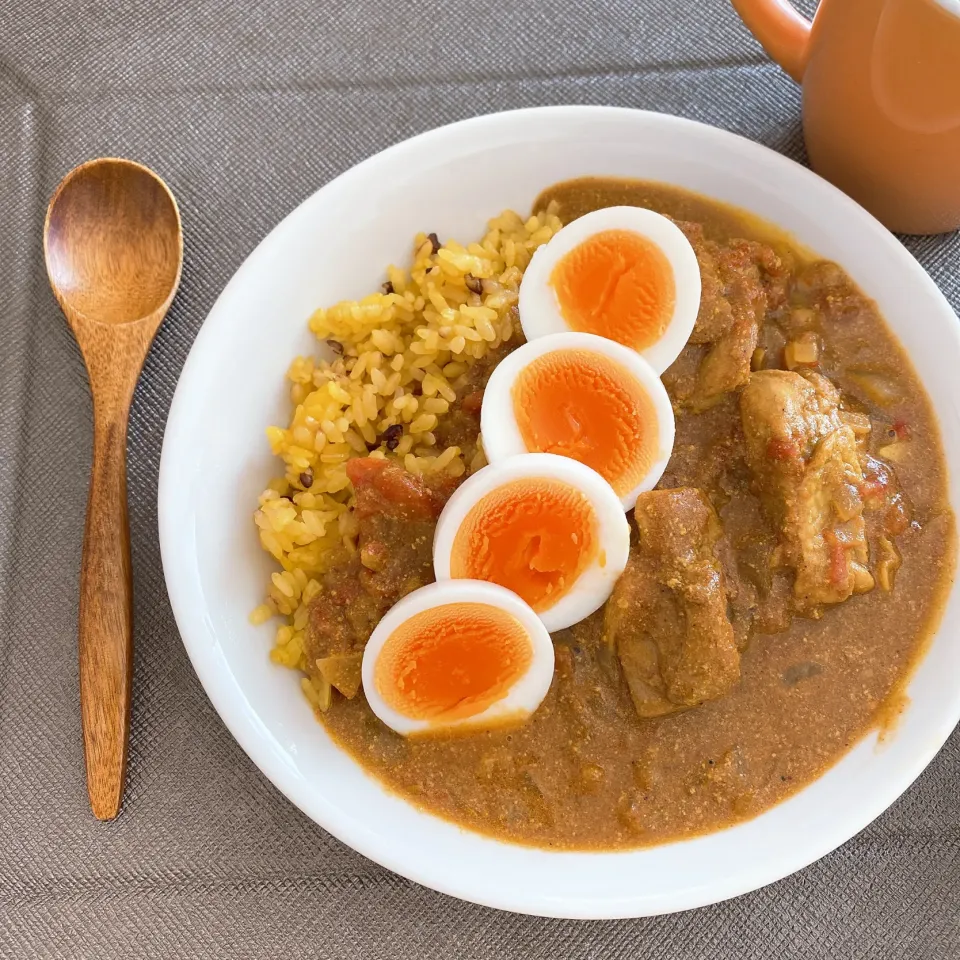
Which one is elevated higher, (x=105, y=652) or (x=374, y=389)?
A: (x=374, y=389)

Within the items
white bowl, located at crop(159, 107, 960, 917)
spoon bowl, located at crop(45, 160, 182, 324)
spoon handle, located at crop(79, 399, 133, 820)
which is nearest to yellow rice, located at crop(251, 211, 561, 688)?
white bowl, located at crop(159, 107, 960, 917)

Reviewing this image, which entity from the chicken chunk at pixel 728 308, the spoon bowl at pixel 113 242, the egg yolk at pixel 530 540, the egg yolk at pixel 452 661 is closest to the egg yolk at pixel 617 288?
the chicken chunk at pixel 728 308

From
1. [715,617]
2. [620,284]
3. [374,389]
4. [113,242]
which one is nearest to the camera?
[715,617]

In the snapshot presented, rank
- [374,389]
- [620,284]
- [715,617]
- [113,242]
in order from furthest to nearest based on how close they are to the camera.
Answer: [113,242]
[374,389]
[620,284]
[715,617]

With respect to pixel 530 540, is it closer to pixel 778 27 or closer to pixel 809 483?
pixel 809 483

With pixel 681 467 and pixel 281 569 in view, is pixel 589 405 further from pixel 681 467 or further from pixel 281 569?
pixel 281 569

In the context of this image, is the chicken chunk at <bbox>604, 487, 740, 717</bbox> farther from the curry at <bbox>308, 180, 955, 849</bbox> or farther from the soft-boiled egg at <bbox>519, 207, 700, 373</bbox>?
the soft-boiled egg at <bbox>519, 207, 700, 373</bbox>

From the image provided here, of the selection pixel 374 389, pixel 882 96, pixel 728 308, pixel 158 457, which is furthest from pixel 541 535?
pixel 882 96

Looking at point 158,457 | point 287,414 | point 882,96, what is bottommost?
point 158,457
